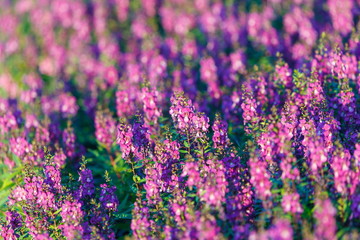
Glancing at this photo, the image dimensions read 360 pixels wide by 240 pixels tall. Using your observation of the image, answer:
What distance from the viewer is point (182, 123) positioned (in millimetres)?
9555

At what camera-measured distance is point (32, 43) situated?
2017 cm

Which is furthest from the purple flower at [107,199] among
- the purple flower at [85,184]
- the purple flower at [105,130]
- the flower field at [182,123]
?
the purple flower at [105,130]

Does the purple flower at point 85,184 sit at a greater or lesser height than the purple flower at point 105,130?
lesser

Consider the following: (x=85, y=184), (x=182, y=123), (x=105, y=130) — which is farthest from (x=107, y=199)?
(x=105, y=130)

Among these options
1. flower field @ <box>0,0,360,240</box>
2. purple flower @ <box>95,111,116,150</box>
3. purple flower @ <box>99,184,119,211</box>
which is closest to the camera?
flower field @ <box>0,0,360,240</box>

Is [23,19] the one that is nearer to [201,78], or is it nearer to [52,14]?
[52,14]

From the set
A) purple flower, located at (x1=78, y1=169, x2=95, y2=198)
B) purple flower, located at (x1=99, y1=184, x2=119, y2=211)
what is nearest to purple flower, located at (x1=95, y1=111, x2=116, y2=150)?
purple flower, located at (x1=78, y1=169, x2=95, y2=198)

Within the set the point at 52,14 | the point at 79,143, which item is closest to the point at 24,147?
the point at 79,143

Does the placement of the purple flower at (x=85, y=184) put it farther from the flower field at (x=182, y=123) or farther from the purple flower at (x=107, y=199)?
the purple flower at (x=107, y=199)

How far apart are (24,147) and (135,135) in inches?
132

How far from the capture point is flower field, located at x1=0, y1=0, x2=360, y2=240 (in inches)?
308

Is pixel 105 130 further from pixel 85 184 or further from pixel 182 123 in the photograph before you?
pixel 182 123

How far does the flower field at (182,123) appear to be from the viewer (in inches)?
308

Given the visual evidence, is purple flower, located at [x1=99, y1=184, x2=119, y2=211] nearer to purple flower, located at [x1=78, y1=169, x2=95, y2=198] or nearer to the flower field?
the flower field
